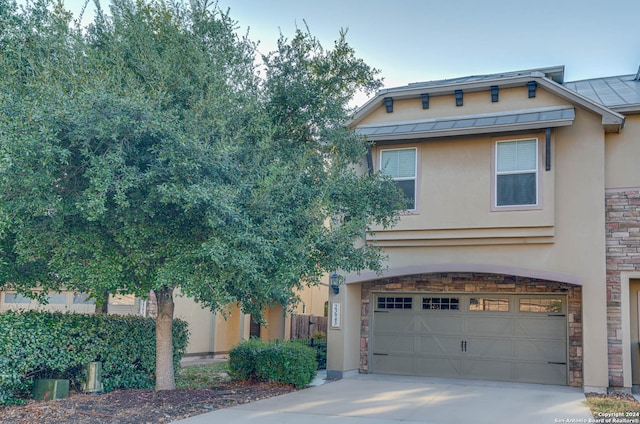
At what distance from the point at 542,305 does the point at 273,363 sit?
20.2 feet

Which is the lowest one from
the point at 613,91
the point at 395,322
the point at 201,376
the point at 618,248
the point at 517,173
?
the point at 201,376

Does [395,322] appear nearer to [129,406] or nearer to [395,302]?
[395,302]

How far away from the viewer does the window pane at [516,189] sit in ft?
39.8

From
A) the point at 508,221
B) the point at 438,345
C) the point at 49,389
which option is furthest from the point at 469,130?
the point at 49,389

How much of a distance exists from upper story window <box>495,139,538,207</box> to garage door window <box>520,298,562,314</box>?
95.4 inches

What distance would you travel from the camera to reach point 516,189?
12.3m

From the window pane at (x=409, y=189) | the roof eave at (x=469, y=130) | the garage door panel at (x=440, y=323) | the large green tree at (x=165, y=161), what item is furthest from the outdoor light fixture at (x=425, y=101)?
the garage door panel at (x=440, y=323)

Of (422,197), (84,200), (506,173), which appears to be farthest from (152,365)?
(506,173)

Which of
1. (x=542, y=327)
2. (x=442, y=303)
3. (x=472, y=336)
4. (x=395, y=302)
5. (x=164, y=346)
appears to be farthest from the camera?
(x=395, y=302)

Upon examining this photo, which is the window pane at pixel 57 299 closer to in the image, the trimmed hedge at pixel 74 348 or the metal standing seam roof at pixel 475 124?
the trimmed hedge at pixel 74 348

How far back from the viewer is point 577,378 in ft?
40.4

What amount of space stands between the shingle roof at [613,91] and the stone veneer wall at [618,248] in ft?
5.91

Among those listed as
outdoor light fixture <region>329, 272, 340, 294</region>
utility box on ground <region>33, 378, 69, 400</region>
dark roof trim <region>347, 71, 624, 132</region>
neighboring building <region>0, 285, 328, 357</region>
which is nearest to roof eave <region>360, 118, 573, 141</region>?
dark roof trim <region>347, 71, 624, 132</region>

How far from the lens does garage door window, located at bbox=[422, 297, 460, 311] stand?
13.8m
